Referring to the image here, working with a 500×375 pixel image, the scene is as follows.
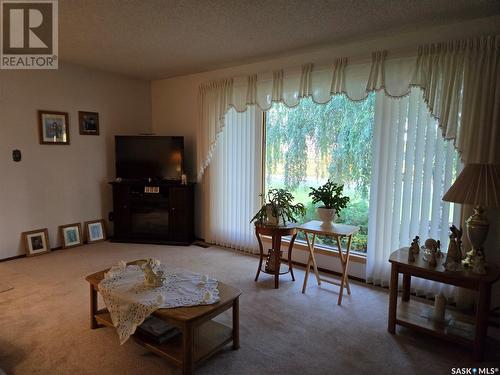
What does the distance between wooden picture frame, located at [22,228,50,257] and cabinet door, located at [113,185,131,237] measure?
87cm

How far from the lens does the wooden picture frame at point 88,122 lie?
4.47 m

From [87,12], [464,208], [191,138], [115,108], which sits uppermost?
[87,12]

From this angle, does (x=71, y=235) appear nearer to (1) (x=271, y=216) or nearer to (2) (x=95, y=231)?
(2) (x=95, y=231)

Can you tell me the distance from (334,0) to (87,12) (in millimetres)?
1967

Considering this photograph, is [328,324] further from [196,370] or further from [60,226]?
[60,226]

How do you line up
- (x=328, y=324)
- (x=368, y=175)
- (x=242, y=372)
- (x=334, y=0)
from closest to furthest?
(x=242, y=372)
(x=334, y=0)
(x=328, y=324)
(x=368, y=175)

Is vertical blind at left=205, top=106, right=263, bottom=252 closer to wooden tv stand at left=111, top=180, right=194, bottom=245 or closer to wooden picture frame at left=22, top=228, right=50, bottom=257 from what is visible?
wooden tv stand at left=111, top=180, right=194, bottom=245

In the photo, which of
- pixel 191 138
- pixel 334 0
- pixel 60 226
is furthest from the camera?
pixel 191 138

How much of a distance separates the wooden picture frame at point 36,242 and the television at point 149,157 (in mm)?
1202

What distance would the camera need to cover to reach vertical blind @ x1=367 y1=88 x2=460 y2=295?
2.82m

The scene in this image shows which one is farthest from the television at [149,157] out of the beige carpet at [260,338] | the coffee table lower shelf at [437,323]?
the coffee table lower shelf at [437,323]

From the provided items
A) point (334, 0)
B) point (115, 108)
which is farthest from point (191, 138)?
point (334, 0)

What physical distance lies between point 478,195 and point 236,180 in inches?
109

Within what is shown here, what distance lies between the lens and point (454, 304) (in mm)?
2838
